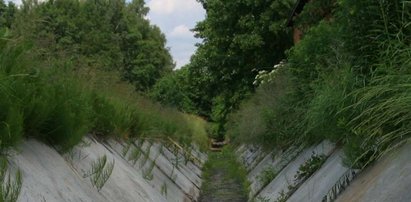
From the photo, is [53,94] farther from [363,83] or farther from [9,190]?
[363,83]

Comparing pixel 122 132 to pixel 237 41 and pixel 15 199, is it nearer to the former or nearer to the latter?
pixel 15 199

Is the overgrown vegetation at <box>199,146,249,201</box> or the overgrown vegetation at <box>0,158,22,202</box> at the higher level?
the overgrown vegetation at <box>0,158,22,202</box>

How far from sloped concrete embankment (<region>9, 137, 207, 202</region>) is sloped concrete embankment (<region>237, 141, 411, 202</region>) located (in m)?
1.45

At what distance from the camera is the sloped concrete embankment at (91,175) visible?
3.78 meters

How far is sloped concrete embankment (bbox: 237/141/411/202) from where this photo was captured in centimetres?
330

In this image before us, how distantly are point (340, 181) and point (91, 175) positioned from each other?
6.82 ft

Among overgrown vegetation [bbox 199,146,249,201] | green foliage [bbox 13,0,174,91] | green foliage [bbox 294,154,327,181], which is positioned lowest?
overgrown vegetation [bbox 199,146,249,201]

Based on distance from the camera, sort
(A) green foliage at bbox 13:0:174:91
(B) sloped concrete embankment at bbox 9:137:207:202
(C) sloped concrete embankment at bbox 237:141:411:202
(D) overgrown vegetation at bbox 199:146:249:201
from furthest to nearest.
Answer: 1. (A) green foliage at bbox 13:0:174:91
2. (D) overgrown vegetation at bbox 199:146:249:201
3. (B) sloped concrete embankment at bbox 9:137:207:202
4. (C) sloped concrete embankment at bbox 237:141:411:202

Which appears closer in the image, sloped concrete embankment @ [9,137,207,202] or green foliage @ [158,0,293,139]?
sloped concrete embankment @ [9,137,207,202]

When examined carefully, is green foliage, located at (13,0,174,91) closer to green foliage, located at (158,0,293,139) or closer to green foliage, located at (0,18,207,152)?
green foliage, located at (158,0,293,139)

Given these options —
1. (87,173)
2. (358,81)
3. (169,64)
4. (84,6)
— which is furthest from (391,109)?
(169,64)

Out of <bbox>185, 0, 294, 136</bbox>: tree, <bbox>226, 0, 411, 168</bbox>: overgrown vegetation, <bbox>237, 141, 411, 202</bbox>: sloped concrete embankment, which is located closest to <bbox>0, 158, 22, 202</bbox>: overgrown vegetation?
<bbox>237, 141, 411, 202</bbox>: sloped concrete embankment

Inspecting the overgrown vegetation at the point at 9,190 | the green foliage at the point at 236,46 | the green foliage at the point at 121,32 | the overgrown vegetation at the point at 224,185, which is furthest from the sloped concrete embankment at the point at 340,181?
the green foliage at the point at 121,32

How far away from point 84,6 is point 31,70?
54323 mm
